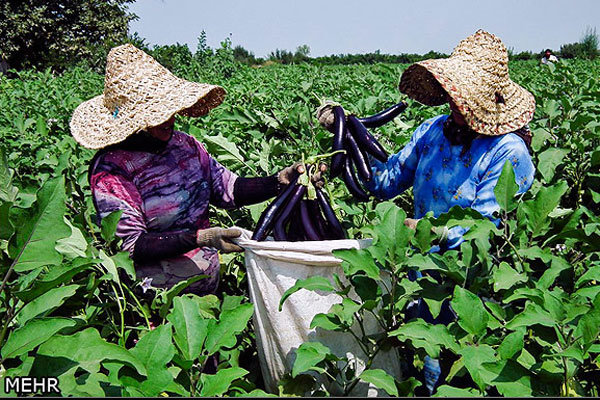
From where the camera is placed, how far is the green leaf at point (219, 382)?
1.10 metres

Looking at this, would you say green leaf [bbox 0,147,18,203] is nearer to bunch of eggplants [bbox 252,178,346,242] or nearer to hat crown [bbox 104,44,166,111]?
hat crown [bbox 104,44,166,111]

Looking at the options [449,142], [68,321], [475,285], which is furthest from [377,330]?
[68,321]

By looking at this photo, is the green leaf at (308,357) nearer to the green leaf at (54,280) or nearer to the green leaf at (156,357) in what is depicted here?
the green leaf at (156,357)

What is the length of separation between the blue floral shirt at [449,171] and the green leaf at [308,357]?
0.84 meters

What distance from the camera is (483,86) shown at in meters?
2.03

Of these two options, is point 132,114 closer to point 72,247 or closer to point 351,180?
point 72,247

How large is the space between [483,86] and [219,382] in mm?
1451

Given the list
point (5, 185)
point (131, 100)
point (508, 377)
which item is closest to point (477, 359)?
point (508, 377)

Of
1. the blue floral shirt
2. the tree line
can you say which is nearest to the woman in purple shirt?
the blue floral shirt

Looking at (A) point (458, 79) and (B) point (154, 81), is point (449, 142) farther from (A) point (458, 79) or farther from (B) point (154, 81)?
(B) point (154, 81)

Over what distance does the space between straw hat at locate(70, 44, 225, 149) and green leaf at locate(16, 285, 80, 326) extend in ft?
2.97

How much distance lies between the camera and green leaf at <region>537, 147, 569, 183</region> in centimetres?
271

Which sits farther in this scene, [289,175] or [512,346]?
[289,175]

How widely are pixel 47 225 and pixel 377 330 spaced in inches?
41.6
